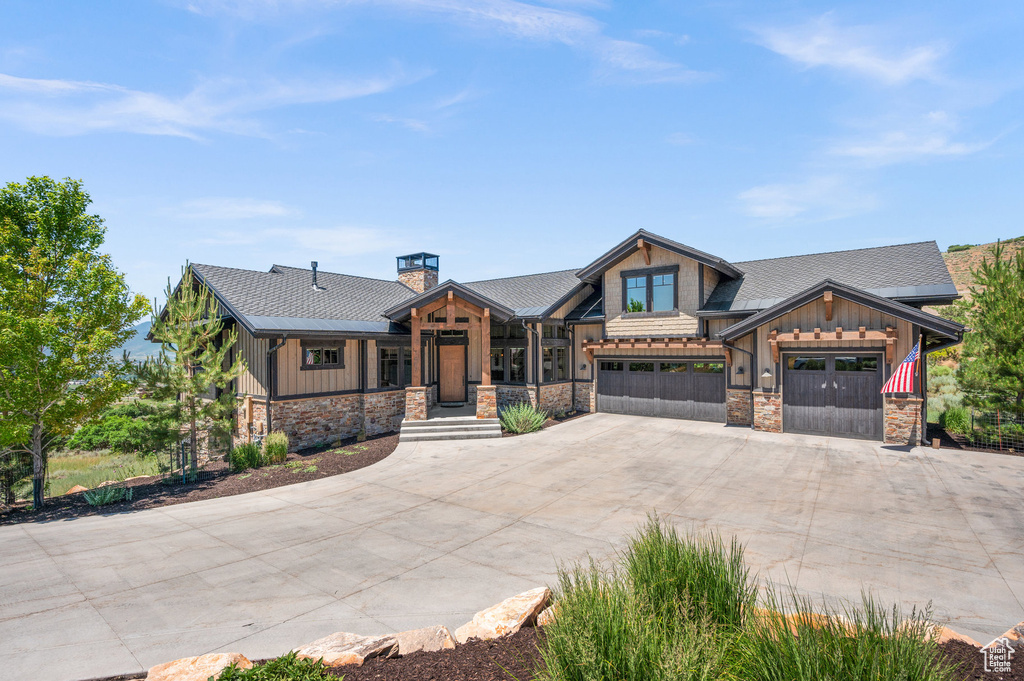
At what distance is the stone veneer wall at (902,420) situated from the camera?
12578 mm

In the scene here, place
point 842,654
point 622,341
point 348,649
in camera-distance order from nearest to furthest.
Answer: point 842,654
point 348,649
point 622,341

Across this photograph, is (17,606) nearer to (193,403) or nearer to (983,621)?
(193,403)

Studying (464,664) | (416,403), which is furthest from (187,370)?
(464,664)

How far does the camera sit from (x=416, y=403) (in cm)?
1524

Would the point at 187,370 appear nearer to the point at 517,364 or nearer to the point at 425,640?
the point at 517,364

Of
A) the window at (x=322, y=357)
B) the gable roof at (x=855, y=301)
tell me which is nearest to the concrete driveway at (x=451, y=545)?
the gable roof at (x=855, y=301)

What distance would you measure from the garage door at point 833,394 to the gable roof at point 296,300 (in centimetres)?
1264

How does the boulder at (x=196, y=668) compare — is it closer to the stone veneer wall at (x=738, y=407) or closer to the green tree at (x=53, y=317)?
the green tree at (x=53, y=317)

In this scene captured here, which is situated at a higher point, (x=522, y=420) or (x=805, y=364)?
(x=805, y=364)

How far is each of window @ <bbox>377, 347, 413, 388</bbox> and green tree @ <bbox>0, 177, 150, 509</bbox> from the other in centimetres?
722

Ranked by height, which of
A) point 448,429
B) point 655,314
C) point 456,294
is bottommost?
point 448,429

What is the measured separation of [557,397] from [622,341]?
10.5ft

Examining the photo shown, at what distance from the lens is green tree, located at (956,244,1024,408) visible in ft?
40.2

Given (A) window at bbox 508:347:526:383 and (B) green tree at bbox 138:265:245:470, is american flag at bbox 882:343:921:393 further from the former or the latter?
(B) green tree at bbox 138:265:245:470
